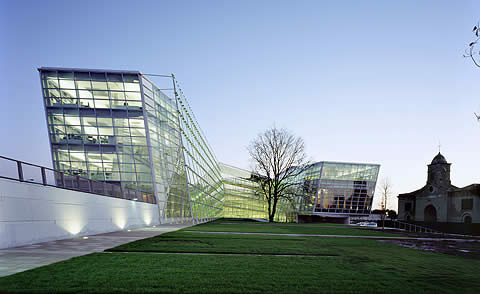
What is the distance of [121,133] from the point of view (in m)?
33.1

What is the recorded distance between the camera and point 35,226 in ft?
42.9

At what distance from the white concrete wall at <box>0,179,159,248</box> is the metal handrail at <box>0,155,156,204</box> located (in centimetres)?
27

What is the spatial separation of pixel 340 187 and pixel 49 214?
6186 cm

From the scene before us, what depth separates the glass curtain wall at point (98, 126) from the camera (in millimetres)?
32062

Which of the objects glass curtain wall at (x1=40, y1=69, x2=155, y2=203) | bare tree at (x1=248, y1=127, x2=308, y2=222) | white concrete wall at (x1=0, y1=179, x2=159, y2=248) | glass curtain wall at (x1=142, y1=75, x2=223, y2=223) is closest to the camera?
white concrete wall at (x1=0, y1=179, x2=159, y2=248)

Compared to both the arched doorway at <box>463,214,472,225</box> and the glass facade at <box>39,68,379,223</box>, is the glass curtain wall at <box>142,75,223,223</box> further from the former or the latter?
the arched doorway at <box>463,214,472,225</box>

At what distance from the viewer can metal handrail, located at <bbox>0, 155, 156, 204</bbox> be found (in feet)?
41.6

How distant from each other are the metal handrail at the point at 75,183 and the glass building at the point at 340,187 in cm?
4581

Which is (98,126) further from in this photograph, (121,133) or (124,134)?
(124,134)

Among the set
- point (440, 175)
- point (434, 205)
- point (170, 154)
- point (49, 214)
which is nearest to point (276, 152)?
point (170, 154)

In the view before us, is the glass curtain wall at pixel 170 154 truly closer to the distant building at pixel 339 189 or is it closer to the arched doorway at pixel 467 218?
the distant building at pixel 339 189

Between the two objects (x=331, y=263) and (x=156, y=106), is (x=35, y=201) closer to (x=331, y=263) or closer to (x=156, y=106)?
(x=331, y=263)

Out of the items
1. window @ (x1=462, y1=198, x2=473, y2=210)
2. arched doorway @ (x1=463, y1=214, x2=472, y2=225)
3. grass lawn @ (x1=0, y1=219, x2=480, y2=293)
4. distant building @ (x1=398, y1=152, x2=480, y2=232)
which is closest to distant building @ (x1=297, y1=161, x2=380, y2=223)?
distant building @ (x1=398, y1=152, x2=480, y2=232)

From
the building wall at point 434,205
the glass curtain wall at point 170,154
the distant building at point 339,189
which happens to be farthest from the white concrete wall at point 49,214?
the building wall at point 434,205
